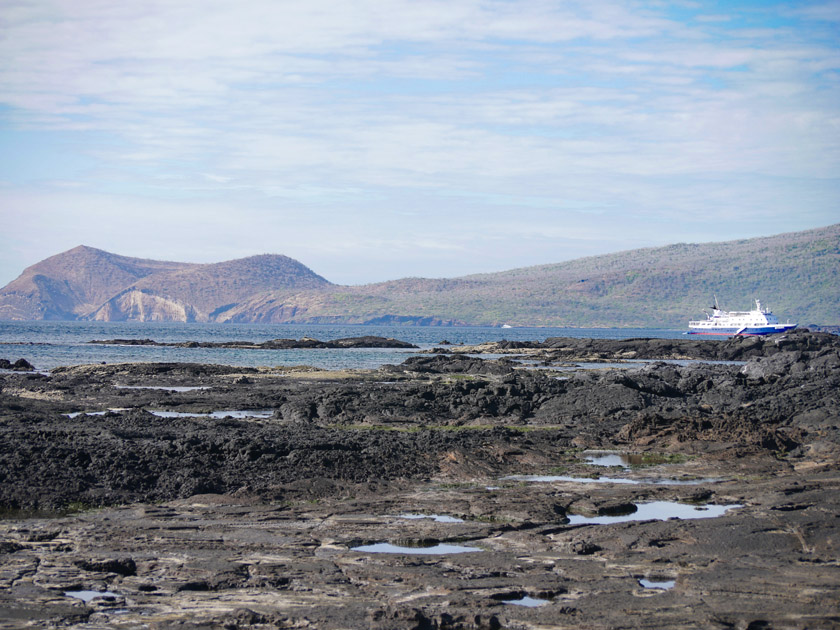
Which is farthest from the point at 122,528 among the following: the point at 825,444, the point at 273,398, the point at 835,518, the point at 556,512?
the point at 273,398

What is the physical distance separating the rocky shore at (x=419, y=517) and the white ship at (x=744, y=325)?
9891cm

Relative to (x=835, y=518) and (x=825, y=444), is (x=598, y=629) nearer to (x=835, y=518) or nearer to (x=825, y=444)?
(x=835, y=518)

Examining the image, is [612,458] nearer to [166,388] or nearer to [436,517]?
[436,517]

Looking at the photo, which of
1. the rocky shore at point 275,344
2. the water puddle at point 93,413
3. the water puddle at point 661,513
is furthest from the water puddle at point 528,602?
the rocky shore at point 275,344

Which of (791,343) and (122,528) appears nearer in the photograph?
(122,528)

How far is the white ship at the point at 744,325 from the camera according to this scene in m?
120

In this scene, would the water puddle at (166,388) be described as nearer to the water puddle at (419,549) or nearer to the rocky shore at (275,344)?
the water puddle at (419,549)

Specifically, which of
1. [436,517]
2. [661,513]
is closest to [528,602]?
[436,517]

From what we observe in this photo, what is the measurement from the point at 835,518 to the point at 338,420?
16253 mm

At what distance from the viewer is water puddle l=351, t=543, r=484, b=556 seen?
10.8m

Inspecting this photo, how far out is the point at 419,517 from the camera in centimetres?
1284

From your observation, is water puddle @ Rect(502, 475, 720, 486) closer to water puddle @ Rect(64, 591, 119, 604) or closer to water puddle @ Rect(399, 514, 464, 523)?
water puddle @ Rect(399, 514, 464, 523)

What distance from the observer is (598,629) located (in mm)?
8008

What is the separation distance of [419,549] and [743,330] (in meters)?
121
